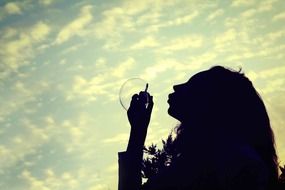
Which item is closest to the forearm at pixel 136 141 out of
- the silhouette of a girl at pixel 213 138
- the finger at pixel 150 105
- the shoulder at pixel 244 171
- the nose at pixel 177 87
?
the silhouette of a girl at pixel 213 138

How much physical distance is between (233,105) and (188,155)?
0.85m

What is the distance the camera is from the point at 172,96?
527 centimetres

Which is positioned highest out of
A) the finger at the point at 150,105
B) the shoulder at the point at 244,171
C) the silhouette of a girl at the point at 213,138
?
the finger at the point at 150,105

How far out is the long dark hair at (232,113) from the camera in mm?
4703

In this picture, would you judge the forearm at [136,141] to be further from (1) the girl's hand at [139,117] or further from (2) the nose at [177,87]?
(2) the nose at [177,87]

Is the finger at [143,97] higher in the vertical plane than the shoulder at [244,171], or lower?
higher

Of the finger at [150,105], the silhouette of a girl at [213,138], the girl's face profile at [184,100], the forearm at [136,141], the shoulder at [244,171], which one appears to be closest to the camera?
the shoulder at [244,171]

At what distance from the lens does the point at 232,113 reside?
495cm

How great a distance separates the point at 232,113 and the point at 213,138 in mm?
427

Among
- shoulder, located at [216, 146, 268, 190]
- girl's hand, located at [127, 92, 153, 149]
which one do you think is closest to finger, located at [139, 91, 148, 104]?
girl's hand, located at [127, 92, 153, 149]

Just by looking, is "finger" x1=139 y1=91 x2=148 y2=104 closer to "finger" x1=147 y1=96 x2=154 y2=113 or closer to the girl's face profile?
"finger" x1=147 y1=96 x2=154 y2=113

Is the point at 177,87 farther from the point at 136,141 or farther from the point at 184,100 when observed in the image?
the point at 136,141

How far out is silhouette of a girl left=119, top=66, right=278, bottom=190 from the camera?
421cm

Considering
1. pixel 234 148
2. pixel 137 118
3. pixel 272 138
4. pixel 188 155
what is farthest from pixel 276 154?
pixel 137 118
